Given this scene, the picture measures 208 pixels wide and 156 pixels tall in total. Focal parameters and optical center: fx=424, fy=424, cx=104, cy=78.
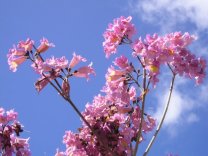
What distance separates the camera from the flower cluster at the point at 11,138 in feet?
18.3

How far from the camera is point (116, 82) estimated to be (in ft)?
18.7

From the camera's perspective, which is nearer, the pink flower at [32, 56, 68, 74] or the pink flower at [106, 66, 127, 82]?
the pink flower at [32, 56, 68, 74]

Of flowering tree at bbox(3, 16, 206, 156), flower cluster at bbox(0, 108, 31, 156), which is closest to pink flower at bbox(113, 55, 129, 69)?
flowering tree at bbox(3, 16, 206, 156)

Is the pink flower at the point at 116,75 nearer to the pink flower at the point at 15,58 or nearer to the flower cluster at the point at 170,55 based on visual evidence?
the flower cluster at the point at 170,55

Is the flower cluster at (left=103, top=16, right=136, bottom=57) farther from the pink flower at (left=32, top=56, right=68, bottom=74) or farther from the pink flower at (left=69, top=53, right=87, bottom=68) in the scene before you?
the pink flower at (left=32, top=56, right=68, bottom=74)

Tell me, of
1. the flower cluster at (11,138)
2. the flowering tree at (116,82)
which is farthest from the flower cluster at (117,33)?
Answer: the flower cluster at (11,138)

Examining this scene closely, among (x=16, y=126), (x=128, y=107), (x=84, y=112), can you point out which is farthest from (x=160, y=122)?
(x=16, y=126)

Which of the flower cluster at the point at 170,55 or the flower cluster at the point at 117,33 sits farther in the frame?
the flower cluster at the point at 117,33


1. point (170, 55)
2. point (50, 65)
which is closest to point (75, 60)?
point (50, 65)

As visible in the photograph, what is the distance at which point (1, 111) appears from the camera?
228 inches

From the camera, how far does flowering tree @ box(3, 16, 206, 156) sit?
17.2 feet

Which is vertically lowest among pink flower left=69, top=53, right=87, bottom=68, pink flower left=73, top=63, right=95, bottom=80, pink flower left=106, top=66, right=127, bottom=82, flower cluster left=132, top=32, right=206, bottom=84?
flower cluster left=132, top=32, right=206, bottom=84

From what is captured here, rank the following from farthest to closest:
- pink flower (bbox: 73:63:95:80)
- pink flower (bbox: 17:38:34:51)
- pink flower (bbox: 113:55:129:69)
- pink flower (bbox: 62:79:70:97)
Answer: pink flower (bbox: 113:55:129:69) < pink flower (bbox: 73:63:95:80) < pink flower (bbox: 17:38:34:51) < pink flower (bbox: 62:79:70:97)

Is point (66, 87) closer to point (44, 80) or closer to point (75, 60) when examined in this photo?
point (44, 80)
